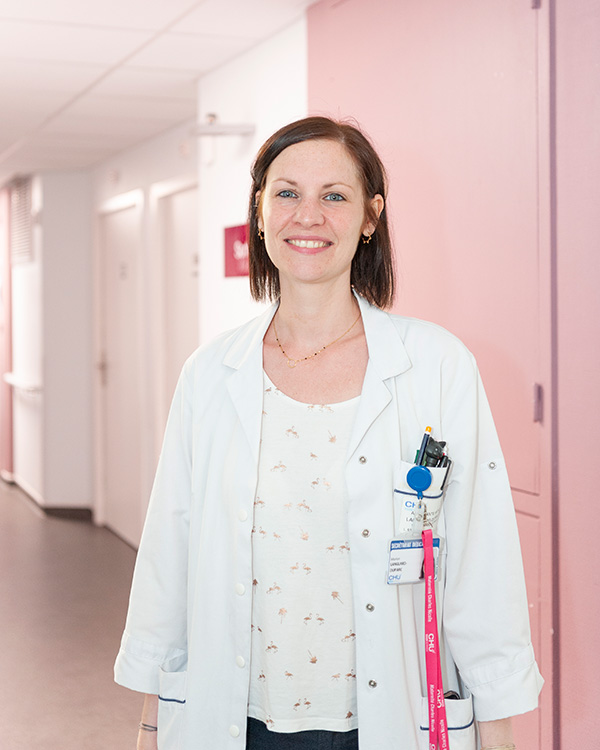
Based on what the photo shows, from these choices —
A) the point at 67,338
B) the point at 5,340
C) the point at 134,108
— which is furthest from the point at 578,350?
the point at 5,340

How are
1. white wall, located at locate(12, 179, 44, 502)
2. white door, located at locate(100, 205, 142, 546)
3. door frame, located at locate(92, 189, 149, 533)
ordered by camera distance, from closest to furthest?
1. white door, located at locate(100, 205, 142, 546)
2. door frame, located at locate(92, 189, 149, 533)
3. white wall, located at locate(12, 179, 44, 502)

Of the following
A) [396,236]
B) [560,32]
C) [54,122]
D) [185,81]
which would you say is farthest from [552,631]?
[54,122]

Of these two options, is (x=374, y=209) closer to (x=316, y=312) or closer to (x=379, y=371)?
(x=316, y=312)

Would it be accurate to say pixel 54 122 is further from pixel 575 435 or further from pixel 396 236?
pixel 575 435

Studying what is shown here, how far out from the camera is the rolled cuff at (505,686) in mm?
1467

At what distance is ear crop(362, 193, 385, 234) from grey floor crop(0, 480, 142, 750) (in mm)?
2494

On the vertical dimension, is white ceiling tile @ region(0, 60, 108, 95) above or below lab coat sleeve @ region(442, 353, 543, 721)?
above

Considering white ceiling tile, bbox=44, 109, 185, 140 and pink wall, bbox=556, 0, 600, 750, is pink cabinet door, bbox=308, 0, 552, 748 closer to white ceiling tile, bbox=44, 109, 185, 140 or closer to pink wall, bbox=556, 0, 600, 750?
pink wall, bbox=556, 0, 600, 750

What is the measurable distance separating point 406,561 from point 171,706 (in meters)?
0.52

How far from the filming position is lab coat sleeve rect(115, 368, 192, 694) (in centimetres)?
165

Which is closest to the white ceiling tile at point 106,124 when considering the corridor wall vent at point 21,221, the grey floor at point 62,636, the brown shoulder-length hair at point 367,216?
the corridor wall vent at point 21,221

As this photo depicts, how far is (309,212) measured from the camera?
5.09ft

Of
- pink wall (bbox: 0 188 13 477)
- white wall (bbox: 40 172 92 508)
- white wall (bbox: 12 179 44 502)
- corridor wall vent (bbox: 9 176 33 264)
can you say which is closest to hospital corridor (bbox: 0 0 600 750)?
white wall (bbox: 40 172 92 508)

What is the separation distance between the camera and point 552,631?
2.36 metres
